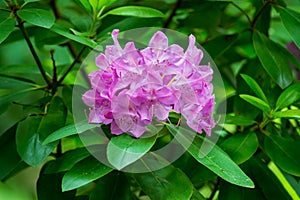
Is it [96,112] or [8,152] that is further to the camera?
[8,152]

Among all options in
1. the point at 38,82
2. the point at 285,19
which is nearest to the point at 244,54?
the point at 285,19

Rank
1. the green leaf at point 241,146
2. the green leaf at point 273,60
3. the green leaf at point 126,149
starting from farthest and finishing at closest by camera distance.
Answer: the green leaf at point 273,60, the green leaf at point 241,146, the green leaf at point 126,149

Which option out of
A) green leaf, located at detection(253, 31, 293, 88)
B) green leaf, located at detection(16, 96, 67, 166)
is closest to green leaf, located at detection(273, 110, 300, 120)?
green leaf, located at detection(253, 31, 293, 88)

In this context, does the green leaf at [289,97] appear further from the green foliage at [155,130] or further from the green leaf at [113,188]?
the green leaf at [113,188]

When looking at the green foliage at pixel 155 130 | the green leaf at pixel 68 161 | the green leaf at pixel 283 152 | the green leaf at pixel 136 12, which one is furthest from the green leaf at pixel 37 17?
the green leaf at pixel 283 152

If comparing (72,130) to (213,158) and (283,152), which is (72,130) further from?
(283,152)

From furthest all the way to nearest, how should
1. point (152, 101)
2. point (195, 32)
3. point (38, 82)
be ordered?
point (195, 32), point (38, 82), point (152, 101)

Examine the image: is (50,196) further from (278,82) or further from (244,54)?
(244,54)
